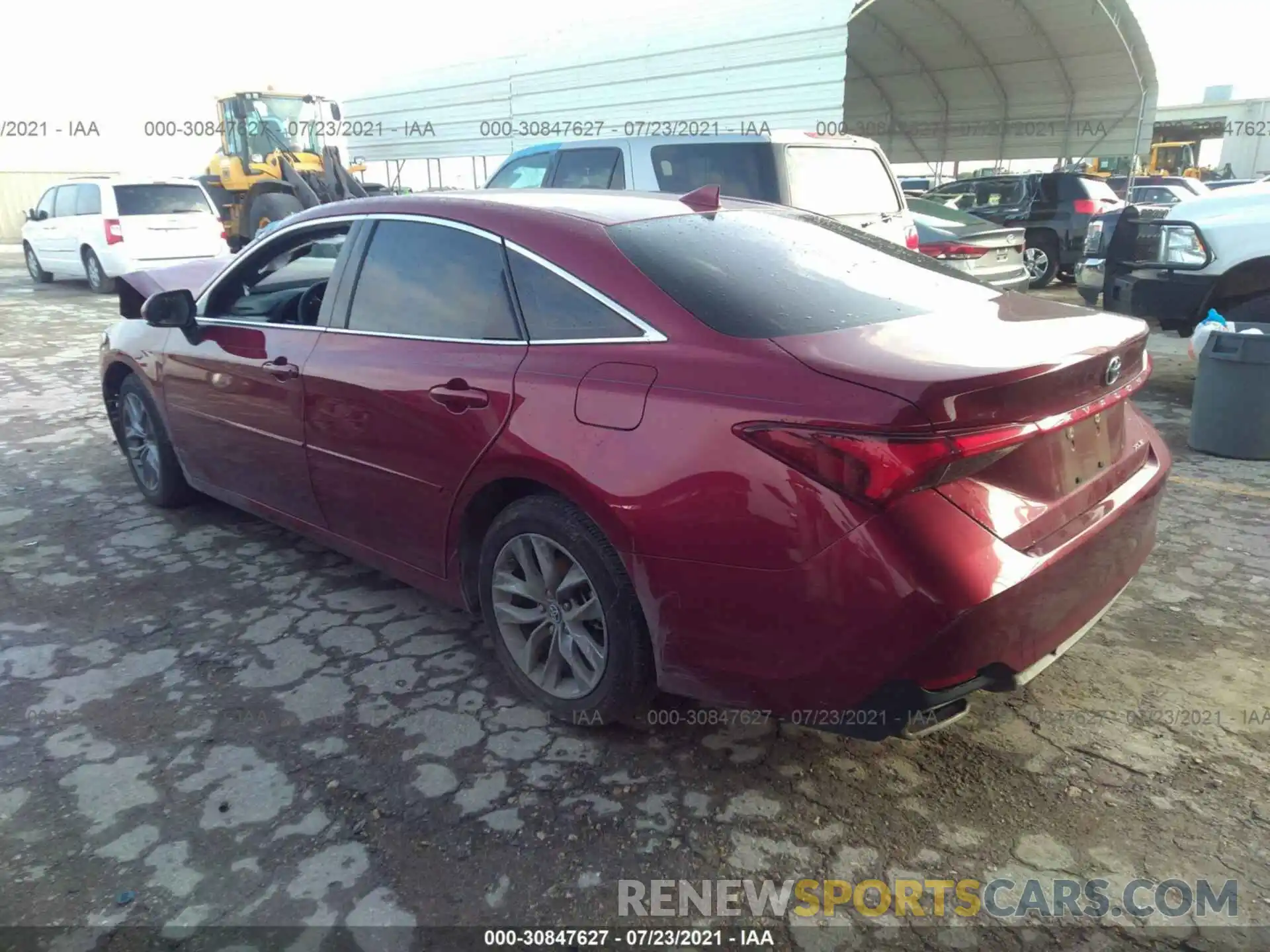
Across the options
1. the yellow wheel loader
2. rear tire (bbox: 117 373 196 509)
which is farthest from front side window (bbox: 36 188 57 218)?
rear tire (bbox: 117 373 196 509)

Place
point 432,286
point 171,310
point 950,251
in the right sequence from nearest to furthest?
1. point 432,286
2. point 171,310
3. point 950,251

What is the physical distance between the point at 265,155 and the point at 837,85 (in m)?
11.6

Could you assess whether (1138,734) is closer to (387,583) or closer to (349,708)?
(349,708)

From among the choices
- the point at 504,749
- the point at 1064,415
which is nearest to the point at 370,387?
the point at 504,749

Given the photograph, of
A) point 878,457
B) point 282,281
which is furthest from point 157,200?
point 878,457

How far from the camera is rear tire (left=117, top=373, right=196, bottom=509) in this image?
4.61 meters

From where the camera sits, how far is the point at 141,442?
4.83m

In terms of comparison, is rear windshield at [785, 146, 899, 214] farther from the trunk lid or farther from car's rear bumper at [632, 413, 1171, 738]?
car's rear bumper at [632, 413, 1171, 738]

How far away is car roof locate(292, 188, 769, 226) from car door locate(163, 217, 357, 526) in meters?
0.28

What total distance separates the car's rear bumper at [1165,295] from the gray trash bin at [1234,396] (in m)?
0.63

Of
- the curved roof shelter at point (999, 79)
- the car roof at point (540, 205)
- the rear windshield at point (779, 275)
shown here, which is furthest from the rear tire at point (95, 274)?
the rear windshield at point (779, 275)

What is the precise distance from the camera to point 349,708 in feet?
9.62

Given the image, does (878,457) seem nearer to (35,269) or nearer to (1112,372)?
(1112,372)

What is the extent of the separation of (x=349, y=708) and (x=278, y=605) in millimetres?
945
